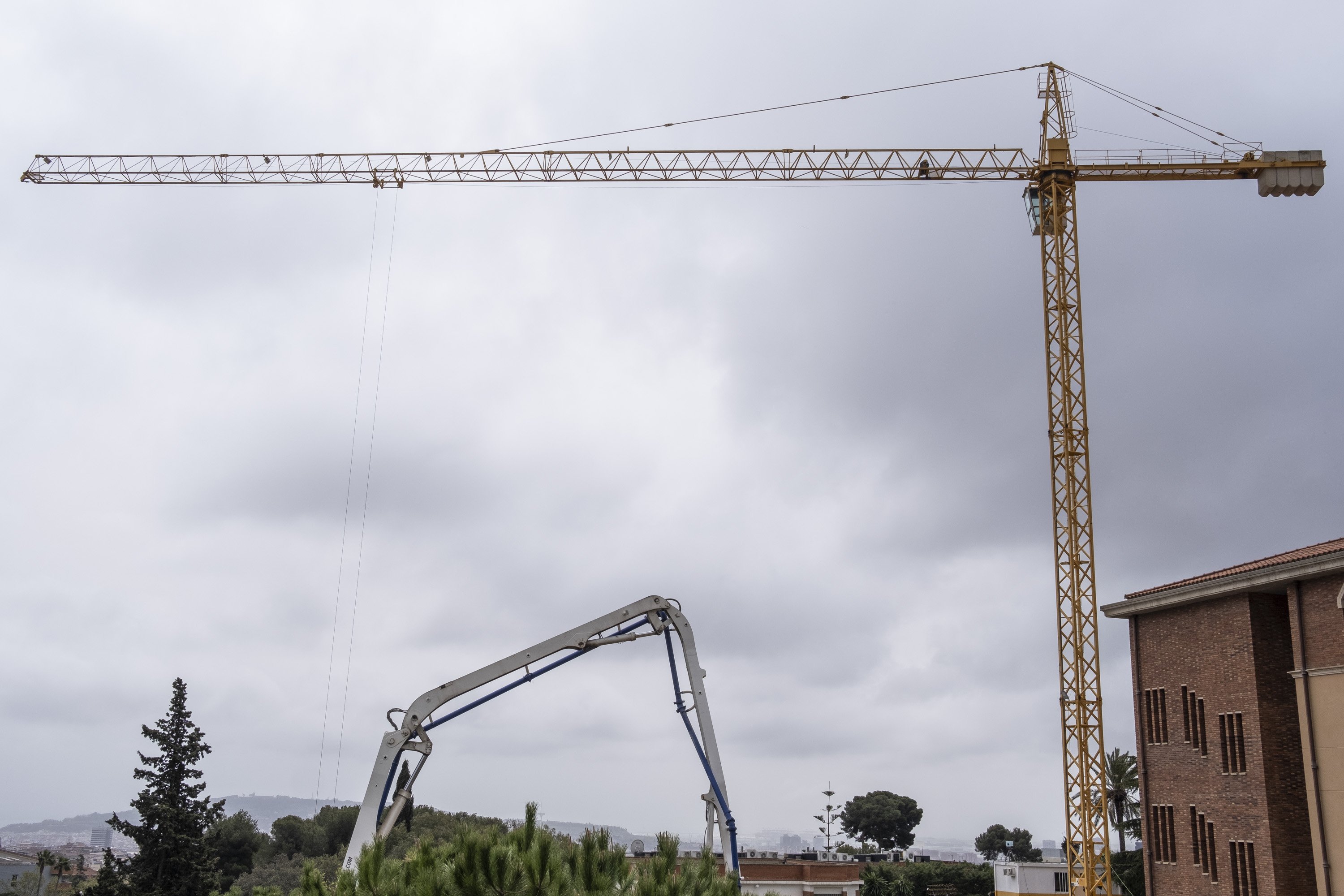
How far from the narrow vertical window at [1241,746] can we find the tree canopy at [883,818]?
3861 inches

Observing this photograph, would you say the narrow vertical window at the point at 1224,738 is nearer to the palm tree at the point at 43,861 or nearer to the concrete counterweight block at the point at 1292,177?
the concrete counterweight block at the point at 1292,177

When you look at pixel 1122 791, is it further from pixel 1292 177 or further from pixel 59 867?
pixel 59 867

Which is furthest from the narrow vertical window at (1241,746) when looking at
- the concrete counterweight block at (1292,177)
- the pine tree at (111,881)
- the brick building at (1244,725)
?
the pine tree at (111,881)

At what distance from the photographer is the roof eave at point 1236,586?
1356 inches

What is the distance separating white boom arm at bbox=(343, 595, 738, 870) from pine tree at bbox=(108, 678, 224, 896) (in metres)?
35.0

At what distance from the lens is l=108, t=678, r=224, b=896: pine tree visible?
5491 centimetres

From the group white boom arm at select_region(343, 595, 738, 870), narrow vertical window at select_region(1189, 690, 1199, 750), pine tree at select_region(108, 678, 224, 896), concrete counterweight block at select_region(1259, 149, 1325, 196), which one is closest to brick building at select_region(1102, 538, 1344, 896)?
narrow vertical window at select_region(1189, 690, 1199, 750)

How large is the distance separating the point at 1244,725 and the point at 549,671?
78.1ft

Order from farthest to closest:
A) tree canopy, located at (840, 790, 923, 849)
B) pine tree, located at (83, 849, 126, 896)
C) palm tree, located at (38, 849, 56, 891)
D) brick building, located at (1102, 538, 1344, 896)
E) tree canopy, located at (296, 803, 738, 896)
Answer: tree canopy, located at (840, 790, 923, 849), palm tree, located at (38, 849, 56, 891), pine tree, located at (83, 849, 126, 896), brick building, located at (1102, 538, 1344, 896), tree canopy, located at (296, 803, 738, 896)

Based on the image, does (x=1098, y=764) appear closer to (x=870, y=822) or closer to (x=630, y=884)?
(x=630, y=884)

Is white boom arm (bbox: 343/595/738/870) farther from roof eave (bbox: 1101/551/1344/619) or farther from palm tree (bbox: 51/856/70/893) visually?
palm tree (bbox: 51/856/70/893)

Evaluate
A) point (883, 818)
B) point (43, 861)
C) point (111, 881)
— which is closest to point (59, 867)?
point (43, 861)

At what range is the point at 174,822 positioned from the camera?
182 ft

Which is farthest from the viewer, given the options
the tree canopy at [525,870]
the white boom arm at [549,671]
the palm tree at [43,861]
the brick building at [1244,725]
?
the palm tree at [43,861]
